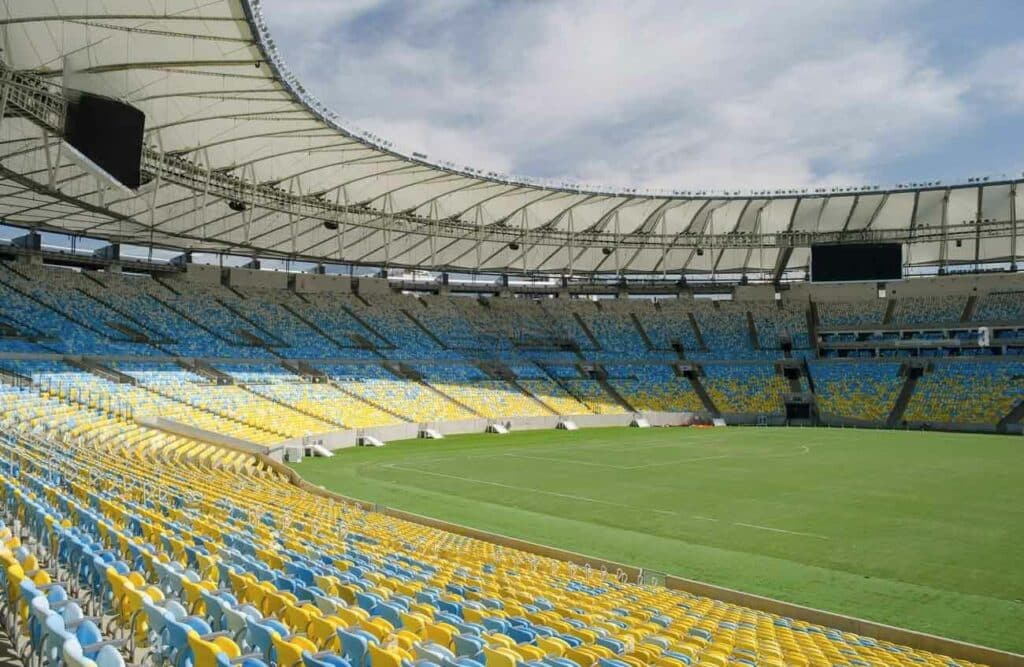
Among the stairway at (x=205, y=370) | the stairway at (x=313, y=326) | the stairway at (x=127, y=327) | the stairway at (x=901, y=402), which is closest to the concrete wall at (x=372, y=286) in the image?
the stairway at (x=313, y=326)

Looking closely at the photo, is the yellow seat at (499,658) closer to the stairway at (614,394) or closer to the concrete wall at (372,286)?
the stairway at (614,394)

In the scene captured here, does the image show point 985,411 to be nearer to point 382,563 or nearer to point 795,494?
point 795,494

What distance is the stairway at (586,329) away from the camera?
67.0 m

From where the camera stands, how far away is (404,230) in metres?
47.9

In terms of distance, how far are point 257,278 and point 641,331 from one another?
33109 mm

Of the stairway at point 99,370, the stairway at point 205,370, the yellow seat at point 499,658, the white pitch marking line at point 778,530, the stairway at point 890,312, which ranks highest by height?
the stairway at point 890,312

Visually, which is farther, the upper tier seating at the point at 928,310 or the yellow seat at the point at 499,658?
the upper tier seating at the point at 928,310

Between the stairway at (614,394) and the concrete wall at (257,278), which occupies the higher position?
the concrete wall at (257,278)

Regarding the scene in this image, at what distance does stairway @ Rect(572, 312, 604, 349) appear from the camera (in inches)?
2638

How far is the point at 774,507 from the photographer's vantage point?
80.9ft

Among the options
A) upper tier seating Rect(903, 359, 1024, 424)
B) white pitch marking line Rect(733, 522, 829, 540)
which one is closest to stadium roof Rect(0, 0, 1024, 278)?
upper tier seating Rect(903, 359, 1024, 424)

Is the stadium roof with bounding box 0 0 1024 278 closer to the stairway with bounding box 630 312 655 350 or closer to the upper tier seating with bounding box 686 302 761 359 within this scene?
the upper tier seating with bounding box 686 302 761 359

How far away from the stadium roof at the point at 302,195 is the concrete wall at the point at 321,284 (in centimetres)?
558

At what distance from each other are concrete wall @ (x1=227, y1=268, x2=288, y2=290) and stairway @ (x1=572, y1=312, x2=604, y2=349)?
25.9 m
